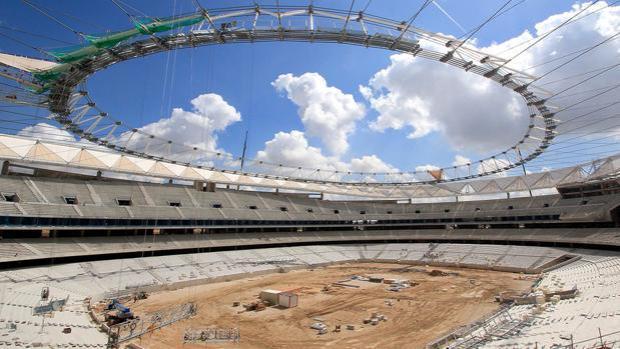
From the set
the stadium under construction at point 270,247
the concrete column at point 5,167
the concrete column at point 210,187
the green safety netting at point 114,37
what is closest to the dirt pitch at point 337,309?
the stadium under construction at point 270,247

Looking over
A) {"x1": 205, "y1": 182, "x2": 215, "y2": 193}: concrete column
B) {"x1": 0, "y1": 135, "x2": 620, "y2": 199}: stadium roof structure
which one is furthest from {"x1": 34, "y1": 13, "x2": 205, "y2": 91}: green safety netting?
{"x1": 205, "y1": 182, "x2": 215, "y2": 193}: concrete column

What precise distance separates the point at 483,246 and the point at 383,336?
40422 mm

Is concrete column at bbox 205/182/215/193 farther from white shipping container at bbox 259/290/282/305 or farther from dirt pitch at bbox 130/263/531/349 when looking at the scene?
white shipping container at bbox 259/290/282/305

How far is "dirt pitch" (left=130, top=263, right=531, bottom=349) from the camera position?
20188 mm

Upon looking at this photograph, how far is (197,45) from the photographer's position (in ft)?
81.5

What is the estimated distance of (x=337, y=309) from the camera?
2731 centimetres

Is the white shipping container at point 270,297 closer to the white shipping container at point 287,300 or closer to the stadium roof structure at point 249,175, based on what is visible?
the white shipping container at point 287,300

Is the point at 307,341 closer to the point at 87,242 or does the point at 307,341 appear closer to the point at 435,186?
the point at 87,242

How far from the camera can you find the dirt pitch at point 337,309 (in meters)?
20.2

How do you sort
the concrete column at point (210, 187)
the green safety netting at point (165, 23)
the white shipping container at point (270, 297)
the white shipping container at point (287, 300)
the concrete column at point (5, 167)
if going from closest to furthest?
the green safety netting at point (165, 23) < the white shipping container at point (287, 300) < the white shipping container at point (270, 297) < the concrete column at point (5, 167) < the concrete column at point (210, 187)

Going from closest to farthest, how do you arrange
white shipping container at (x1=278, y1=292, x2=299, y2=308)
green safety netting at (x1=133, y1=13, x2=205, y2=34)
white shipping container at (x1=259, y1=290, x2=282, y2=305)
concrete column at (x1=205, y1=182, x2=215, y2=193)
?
1. green safety netting at (x1=133, y1=13, x2=205, y2=34)
2. white shipping container at (x1=278, y1=292, x2=299, y2=308)
3. white shipping container at (x1=259, y1=290, x2=282, y2=305)
4. concrete column at (x1=205, y1=182, x2=215, y2=193)

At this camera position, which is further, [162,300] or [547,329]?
[162,300]

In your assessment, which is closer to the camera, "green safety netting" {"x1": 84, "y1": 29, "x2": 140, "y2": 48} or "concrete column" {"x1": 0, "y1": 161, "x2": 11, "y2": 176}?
"green safety netting" {"x1": 84, "y1": 29, "x2": 140, "y2": 48}

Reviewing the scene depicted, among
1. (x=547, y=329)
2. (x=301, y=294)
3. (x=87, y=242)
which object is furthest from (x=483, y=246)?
(x=87, y=242)
